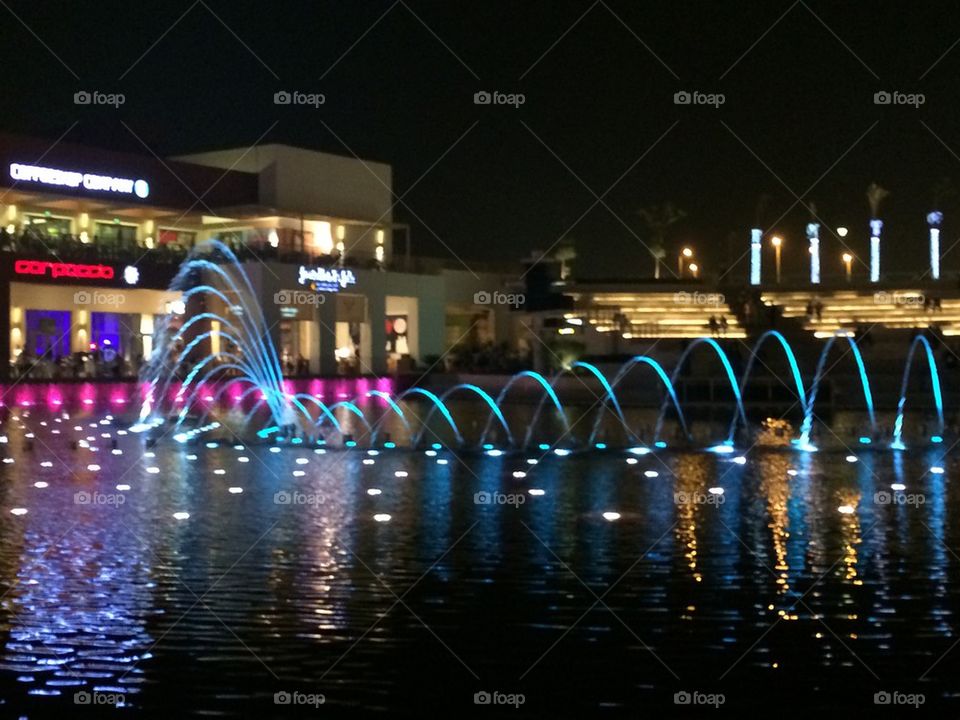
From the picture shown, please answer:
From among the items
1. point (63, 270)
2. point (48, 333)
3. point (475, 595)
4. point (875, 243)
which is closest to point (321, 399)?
point (63, 270)

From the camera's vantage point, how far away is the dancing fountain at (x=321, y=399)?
22.9 m

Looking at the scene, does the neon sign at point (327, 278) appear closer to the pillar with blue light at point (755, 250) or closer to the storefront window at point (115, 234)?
the storefront window at point (115, 234)

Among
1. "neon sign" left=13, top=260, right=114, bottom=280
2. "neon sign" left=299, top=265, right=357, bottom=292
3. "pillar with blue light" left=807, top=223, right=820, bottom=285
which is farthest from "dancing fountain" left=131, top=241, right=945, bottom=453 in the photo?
"pillar with blue light" left=807, top=223, right=820, bottom=285

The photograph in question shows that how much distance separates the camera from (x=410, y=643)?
762 cm

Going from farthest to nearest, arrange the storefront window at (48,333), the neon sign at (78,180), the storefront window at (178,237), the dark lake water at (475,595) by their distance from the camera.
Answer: the storefront window at (178,237) < the storefront window at (48,333) < the neon sign at (78,180) < the dark lake water at (475,595)

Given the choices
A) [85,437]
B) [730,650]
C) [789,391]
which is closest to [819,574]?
[730,650]

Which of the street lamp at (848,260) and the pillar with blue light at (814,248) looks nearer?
the pillar with blue light at (814,248)

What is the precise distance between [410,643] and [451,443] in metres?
13.6

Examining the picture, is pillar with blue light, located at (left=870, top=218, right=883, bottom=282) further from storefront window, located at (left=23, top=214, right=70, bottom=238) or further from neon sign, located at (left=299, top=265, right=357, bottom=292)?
storefront window, located at (left=23, top=214, right=70, bottom=238)

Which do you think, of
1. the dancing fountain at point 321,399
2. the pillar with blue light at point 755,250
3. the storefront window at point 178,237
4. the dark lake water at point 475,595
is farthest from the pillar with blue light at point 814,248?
the dark lake water at point 475,595

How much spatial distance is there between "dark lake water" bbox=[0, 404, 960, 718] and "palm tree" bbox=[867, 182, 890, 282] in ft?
173

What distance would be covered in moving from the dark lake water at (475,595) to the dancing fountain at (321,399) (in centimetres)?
680

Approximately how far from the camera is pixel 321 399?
3838 cm

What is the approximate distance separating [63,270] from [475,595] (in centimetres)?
3784
